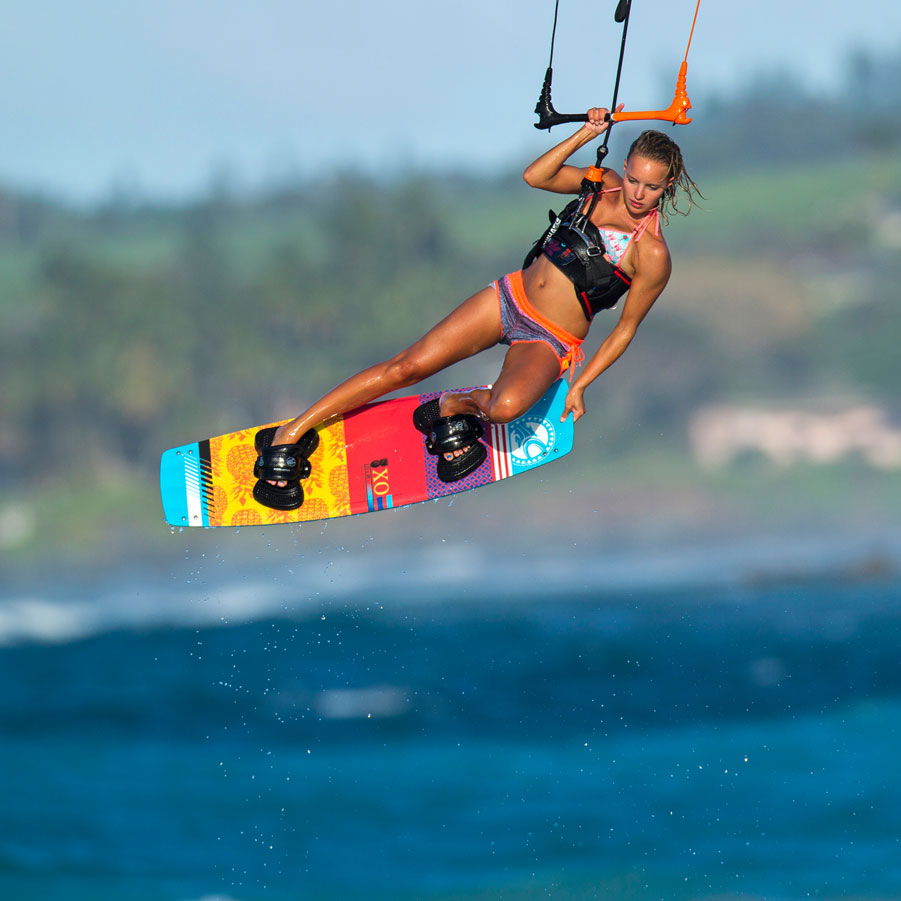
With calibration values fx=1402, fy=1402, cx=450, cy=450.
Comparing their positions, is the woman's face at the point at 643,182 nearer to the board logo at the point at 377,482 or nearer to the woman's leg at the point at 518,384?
the woman's leg at the point at 518,384

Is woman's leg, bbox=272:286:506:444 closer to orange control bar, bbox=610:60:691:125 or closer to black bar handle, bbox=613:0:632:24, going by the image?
orange control bar, bbox=610:60:691:125

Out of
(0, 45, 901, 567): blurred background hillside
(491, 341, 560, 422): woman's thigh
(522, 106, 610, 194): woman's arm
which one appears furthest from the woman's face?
(0, 45, 901, 567): blurred background hillside

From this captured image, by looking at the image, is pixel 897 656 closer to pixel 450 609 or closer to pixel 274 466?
pixel 450 609

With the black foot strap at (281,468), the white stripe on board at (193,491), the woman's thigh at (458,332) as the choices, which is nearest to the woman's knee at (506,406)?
the woman's thigh at (458,332)

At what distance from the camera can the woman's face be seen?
6.70 meters

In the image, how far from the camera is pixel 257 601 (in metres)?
44.8

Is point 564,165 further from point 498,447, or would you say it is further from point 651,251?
point 498,447

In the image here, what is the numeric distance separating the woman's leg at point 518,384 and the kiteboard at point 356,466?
0.80m

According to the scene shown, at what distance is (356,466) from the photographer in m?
8.38

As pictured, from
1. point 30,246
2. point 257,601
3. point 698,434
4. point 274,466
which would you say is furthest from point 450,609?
point 274,466

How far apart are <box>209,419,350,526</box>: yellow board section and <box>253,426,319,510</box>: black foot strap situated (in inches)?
3.4

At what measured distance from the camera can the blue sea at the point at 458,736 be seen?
2075 cm

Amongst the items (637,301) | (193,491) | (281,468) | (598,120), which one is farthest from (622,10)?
(193,491)

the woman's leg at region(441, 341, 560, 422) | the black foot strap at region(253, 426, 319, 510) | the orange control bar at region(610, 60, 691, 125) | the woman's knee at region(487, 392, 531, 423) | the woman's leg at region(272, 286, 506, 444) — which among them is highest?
the orange control bar at region(610, 60, 691, 125)
